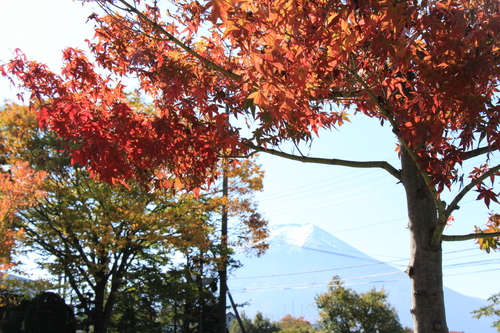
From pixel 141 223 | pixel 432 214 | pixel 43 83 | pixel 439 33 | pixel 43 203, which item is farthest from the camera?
pixel 43 203

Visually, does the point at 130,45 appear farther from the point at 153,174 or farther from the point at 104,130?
the point at 153,174

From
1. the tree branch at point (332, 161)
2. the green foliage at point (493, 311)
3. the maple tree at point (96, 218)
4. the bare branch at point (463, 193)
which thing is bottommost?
the green foliage at point (493, 311)

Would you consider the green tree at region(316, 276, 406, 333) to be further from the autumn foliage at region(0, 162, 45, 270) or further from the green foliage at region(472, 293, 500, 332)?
the autumn foliage at region(0, 162, 45, 270)

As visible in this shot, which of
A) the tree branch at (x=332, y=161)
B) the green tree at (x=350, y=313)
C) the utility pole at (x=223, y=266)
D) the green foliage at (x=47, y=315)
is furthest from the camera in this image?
the green tree at (x=350, y=313)

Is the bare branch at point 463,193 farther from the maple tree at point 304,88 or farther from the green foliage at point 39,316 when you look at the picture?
the green foliage at point 39,316

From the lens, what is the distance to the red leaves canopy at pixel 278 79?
7.28ft

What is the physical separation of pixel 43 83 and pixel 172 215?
9.64 meters

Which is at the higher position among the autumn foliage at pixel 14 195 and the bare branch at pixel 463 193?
the autumn foliage at pixel 14 195

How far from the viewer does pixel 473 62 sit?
2.11m

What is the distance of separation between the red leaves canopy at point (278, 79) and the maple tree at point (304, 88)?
10 millimetres

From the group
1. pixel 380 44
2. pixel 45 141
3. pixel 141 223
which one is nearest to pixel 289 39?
pixel 380 44

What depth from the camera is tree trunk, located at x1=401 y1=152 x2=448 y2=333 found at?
287cm

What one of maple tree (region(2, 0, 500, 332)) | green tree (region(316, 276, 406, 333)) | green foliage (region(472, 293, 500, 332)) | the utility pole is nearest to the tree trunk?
maple tree (region(2, 0, 500, 332))

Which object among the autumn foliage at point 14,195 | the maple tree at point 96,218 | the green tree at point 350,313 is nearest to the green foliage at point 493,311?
the maple tree at point 96,218
